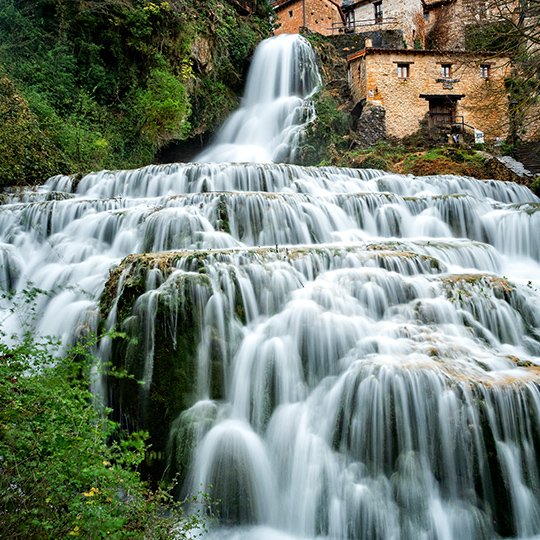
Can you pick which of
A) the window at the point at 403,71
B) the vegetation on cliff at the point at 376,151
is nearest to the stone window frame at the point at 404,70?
the window at the point at 403,71

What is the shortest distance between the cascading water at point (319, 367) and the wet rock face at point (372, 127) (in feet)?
49.6

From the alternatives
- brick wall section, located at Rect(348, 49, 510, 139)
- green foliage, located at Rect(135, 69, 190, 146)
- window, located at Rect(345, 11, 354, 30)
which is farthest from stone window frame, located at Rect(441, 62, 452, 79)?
green foliage, located at Rect(135, 69, 190, 146)

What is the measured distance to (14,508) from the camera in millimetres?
2537

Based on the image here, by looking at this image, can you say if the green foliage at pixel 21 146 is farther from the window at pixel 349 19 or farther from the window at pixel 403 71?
the window at pixel 349 19

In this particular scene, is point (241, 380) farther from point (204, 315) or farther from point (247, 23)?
point (247, 23)

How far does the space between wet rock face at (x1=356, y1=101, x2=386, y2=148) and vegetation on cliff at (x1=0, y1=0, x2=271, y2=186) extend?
914cm

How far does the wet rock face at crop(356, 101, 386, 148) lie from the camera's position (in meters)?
22.2

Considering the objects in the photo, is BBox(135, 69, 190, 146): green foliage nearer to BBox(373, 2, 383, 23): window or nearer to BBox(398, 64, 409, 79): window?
BBox(398, 64, 409, 79): window

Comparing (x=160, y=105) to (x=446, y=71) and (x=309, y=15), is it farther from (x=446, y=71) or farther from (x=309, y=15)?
(x=309, y=15)

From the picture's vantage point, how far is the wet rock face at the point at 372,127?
73.0ft

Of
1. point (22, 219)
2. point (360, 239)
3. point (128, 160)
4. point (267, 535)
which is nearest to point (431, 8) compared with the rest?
point (128, 160)

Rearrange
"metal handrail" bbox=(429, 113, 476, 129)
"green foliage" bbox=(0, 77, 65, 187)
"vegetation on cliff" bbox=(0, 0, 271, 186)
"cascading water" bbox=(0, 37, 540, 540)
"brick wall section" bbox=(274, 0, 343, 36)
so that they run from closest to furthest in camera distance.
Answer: "cascading water" bbox=(0, 37, 540, 540)
"green foliage" bbox=(0, 77, 65, 187)
"vegetation on cliff" bbox=(0, 0, 271, 186)
"metal handrail" bbox=(429, 113, 476, 129)
"brick wall section" bbox=(274, 0, 343, 36)

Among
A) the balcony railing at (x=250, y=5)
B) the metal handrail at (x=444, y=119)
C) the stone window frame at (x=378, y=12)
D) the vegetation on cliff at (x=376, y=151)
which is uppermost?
the stone window frame at (x=378, y=12)

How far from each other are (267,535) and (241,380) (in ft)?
5.73
